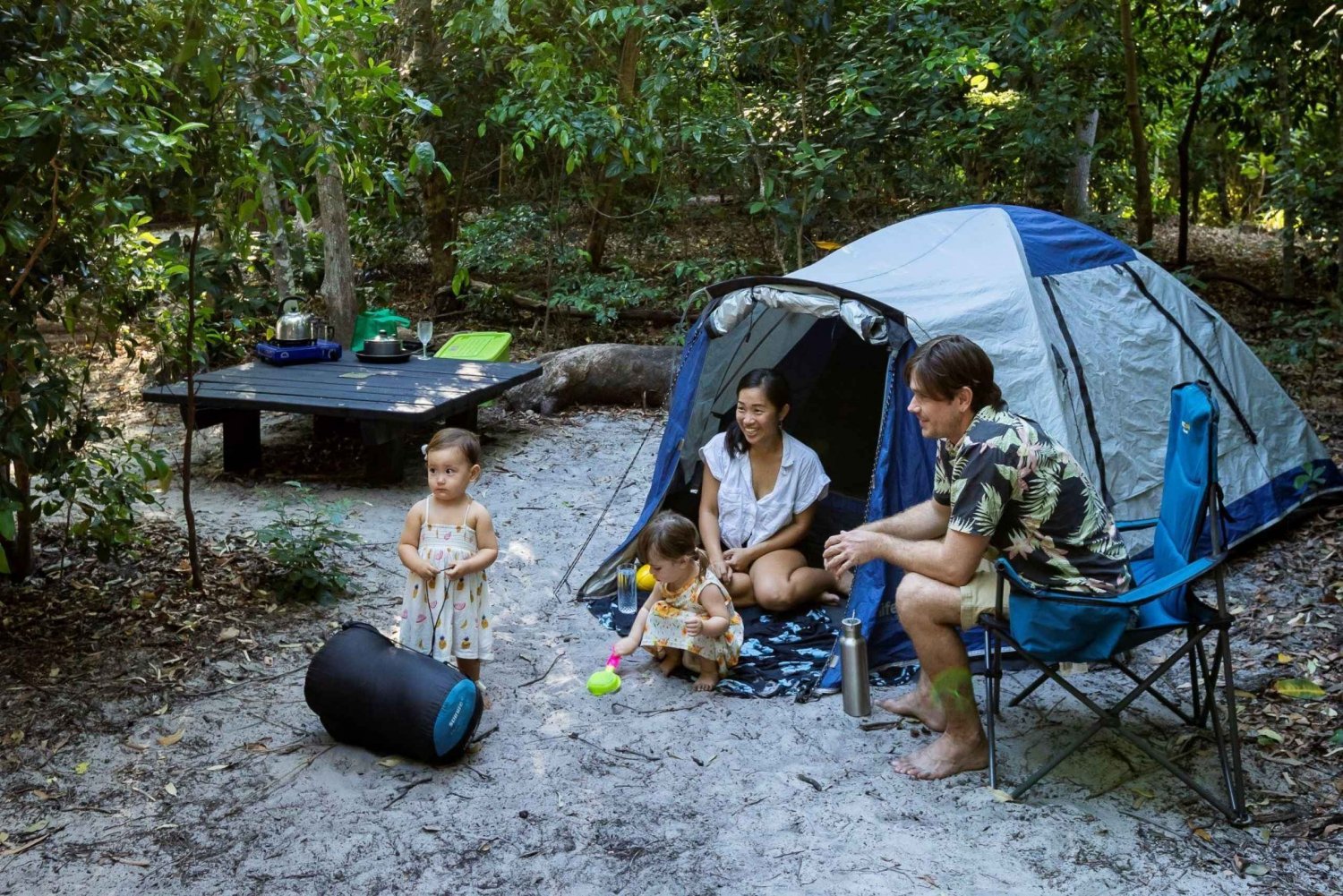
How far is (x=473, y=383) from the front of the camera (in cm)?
644

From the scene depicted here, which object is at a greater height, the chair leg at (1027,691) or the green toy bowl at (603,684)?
the chair leg at (1027,691)

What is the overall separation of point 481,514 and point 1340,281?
242 inches

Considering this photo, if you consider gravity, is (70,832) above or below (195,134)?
below

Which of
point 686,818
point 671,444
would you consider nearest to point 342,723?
point 686,818

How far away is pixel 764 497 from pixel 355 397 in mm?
2465

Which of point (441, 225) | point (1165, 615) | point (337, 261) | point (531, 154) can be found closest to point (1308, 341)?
point (1165, 615)

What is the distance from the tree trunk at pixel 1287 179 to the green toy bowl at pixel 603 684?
6.13 m

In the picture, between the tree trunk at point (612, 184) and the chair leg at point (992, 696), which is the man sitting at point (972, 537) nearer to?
the chair leg at point (992, 696)

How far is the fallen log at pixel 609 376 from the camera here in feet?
26.1

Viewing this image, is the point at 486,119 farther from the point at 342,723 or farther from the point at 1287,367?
the point at 342,723

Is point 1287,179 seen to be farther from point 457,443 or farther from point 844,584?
point 457,443

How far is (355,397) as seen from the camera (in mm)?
5938

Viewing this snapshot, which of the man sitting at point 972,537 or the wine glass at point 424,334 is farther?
the wine glass at point 424,334

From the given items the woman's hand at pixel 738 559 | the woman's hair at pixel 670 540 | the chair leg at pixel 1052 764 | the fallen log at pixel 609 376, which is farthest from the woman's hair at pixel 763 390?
the fallen log at pixel 609 376
